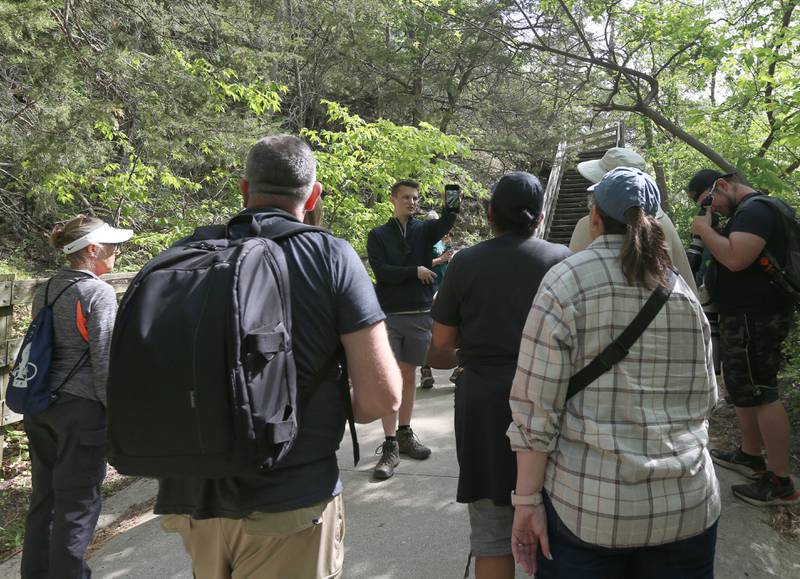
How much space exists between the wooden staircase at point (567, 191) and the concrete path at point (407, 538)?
9.91 m

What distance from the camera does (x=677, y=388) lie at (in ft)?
5.25

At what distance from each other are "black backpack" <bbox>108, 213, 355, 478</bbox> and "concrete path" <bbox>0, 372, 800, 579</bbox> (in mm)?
1916

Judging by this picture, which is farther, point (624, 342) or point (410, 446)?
point (410, 446)

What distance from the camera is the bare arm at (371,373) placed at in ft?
5.47

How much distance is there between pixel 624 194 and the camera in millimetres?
1663

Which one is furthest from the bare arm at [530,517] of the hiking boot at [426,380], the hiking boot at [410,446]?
the hiking boot at [426,380]

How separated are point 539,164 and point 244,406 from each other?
1583 cm

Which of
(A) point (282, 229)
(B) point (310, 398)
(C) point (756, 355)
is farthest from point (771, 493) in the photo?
(A) point (282, 229)

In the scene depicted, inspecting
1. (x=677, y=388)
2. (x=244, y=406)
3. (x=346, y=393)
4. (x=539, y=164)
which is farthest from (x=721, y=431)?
(x=539, y=164)

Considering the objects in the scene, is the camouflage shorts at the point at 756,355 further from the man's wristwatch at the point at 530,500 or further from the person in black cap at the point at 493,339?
the man's wristwatch at the point at 530,500

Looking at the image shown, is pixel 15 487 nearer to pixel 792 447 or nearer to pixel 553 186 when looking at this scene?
pixel 792 447

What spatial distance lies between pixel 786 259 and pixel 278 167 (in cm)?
291

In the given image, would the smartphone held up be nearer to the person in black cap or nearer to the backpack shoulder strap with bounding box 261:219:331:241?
the person in black cap

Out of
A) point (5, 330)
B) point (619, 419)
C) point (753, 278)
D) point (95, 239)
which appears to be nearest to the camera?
point (619, 419)
